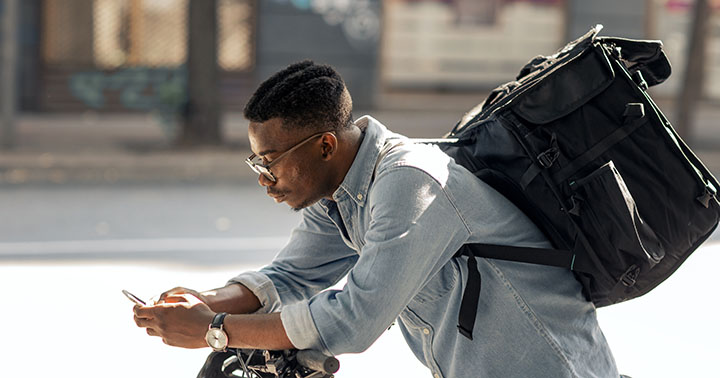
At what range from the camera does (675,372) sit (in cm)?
493

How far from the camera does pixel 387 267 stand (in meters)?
2.14

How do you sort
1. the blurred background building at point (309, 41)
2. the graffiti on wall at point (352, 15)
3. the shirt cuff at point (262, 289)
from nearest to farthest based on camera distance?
the shirt cuff at point (262, 289), the blurred background building at point (309, 41), the graffiti on wall at point (352, 15)

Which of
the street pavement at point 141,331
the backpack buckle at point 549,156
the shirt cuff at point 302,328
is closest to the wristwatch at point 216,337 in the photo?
the shirt cuff at point 302,328

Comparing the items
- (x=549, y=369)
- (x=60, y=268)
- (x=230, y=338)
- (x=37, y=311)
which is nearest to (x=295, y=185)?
(x=230, y=338)

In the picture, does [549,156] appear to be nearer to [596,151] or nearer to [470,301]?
[596,151]

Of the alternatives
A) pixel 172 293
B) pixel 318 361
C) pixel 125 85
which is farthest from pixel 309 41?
pixel 318 361

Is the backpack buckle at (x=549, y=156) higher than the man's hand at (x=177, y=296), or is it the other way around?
the backpack buckle at (x=549, y=156)

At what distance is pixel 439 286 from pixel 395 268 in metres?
0.25

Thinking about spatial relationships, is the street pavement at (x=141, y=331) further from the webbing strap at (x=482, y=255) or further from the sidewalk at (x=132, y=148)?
the sidewalk at (x=132, y=148)

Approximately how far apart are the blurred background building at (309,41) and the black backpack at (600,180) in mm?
13354

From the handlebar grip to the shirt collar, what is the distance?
40cm

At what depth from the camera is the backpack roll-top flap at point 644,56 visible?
243 cm

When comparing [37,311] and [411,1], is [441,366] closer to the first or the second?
[37,311]

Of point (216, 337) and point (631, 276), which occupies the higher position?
point (631, 276)
